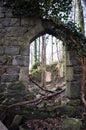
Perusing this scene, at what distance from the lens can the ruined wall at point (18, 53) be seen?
210 inches

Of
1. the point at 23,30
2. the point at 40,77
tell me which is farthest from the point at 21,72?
the point at 40,77

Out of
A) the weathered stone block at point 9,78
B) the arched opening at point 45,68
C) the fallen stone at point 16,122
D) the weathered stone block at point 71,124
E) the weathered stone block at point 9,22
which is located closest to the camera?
the weathered stone block at point 71,124

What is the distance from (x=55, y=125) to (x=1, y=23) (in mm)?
2361

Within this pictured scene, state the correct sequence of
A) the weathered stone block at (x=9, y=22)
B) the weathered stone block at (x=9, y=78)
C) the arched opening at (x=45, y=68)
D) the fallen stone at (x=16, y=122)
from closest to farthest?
the fallen stone at (x=16, y=122) → the weathered stone block at (x=9, y=78) → the weathered stone block at (x=9, y=22) → the arched opening at (x=45, y=68)

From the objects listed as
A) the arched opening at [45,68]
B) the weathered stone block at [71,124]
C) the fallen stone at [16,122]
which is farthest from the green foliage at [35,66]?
the weathered stone block at [71,124]

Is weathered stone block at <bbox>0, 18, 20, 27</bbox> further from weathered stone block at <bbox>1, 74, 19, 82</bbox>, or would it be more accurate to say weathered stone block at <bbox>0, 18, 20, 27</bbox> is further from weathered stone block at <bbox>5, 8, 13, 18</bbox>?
weathered stone block at <bbox>1, 74, 19, 82</bbox>

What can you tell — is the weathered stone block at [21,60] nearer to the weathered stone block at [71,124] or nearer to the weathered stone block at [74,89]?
the weathered stone block at [74,89]

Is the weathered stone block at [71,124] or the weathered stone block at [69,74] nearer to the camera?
the weathered stone block at [71,124]

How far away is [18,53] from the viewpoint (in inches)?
211

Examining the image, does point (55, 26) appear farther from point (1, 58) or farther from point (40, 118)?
point (40, 118)

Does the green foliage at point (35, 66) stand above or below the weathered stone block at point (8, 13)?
below

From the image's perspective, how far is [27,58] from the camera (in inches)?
211

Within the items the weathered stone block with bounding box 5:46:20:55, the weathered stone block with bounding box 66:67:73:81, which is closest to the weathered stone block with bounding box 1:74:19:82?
the weathered stone block with bounding box 5:46:20:55

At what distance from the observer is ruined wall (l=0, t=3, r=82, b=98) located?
210 inches
